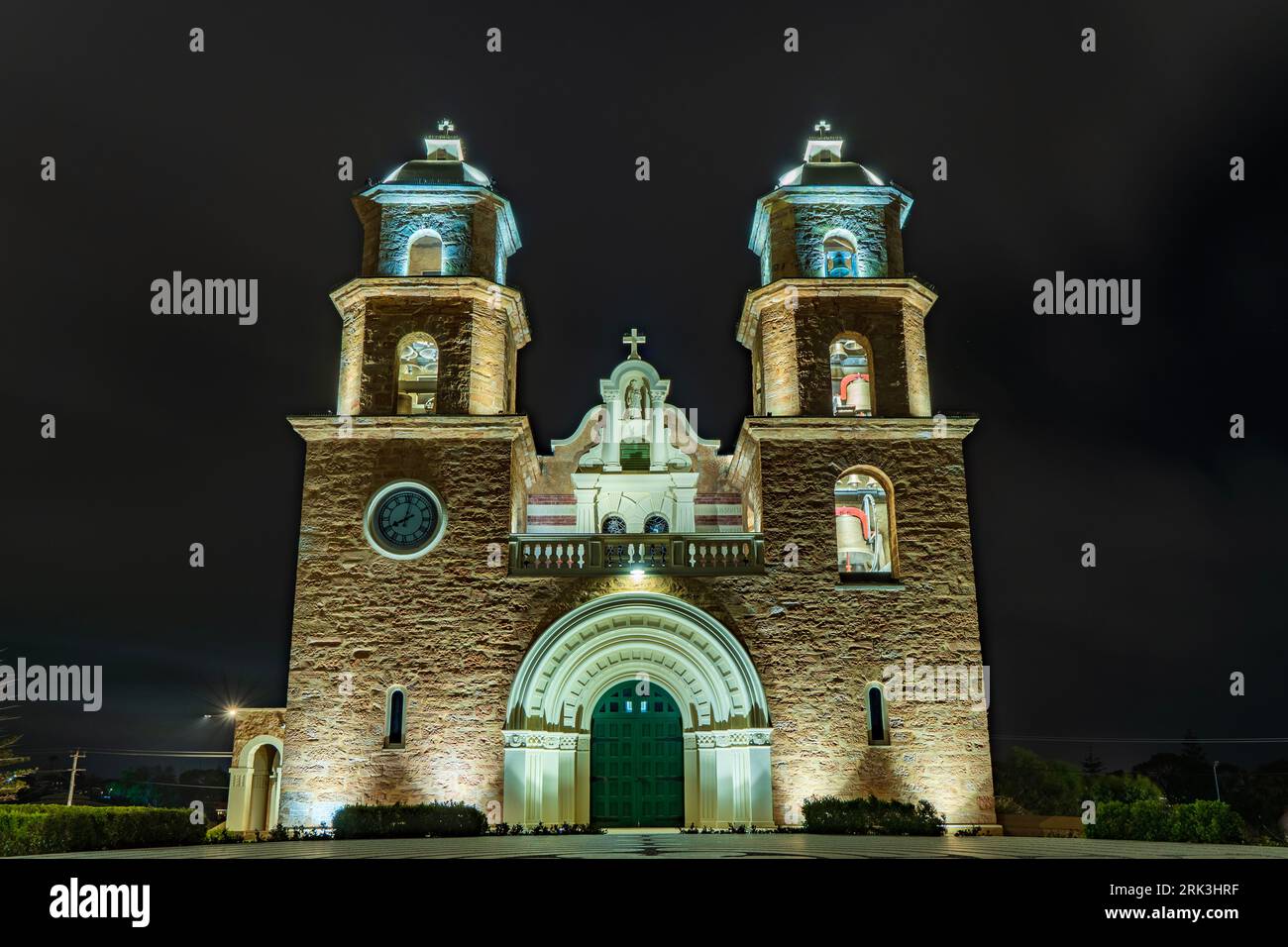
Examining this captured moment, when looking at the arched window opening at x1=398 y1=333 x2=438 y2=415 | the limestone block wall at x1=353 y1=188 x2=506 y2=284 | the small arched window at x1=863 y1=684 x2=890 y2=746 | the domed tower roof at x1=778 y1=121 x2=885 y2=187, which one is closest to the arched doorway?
the arched window opening at x1=398 y1=333 x2=438 y2=415

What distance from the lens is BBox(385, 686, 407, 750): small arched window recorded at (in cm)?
1908

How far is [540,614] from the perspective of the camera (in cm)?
1973

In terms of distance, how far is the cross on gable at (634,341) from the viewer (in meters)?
23.0

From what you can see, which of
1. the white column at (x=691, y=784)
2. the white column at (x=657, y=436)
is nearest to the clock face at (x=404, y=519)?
the white column at (x=657, y=436)

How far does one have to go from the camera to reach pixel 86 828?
13828 millimetres

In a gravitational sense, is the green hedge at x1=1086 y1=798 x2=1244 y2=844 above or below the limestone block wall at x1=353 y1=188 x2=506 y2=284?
below

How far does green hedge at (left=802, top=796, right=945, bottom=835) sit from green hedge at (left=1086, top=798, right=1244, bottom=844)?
2.70m

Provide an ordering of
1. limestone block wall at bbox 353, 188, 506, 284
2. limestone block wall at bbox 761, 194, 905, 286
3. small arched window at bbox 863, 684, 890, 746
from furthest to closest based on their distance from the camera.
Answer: limestone block wall at bbox 761, 194, 905, 286 → limestone block wall at bbox 353, 188, 506, 284 → small arched window at bbox 863, 684, 890, 746

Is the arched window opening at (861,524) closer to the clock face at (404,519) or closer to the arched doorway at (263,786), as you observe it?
the clock face at (404,519)

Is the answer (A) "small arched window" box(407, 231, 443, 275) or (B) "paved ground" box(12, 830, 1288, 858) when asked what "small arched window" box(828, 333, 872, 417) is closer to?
(A) "small arched window" box(407, 231, 443, 275)

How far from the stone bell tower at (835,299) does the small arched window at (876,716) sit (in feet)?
18.9

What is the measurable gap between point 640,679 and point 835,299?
914cm

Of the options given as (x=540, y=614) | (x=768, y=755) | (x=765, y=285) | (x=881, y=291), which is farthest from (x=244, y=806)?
(x=881, y=291)
